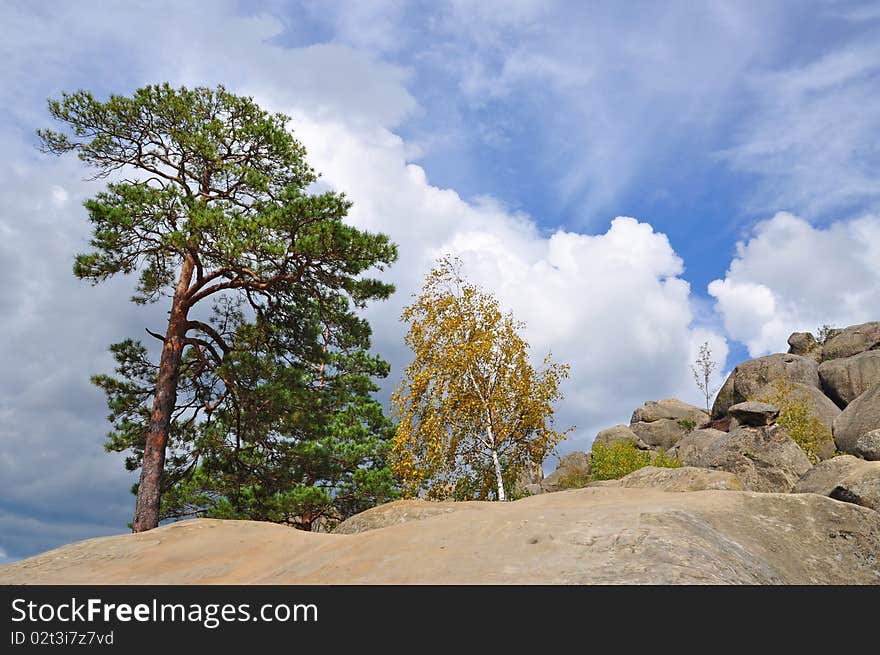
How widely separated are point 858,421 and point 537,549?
27623 millimetres

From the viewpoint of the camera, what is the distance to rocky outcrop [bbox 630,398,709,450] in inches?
2085

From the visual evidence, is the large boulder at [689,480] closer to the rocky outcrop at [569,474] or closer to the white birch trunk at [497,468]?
the white birch trunk at [497,468]

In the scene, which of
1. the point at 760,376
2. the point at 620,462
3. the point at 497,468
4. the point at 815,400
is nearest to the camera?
the point at 497,468

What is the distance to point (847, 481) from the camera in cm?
1417

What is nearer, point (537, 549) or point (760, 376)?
point (537, 549)

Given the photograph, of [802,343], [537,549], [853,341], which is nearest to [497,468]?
[537,549]

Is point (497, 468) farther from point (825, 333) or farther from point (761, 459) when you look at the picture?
point (825, 333)

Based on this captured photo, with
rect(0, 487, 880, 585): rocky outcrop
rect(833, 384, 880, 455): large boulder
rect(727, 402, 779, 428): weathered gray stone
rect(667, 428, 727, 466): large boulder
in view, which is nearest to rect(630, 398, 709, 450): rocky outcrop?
rect(667, 428, 727, 466): large boulder

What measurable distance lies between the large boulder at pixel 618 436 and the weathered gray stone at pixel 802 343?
50.0 feet

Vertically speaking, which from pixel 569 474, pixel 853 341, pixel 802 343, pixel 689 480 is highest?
Answer: pixel 802 343

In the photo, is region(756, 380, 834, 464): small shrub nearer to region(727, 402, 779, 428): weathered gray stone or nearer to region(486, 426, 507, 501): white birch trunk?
region(727, 402, 779, 428): weathered gray stone

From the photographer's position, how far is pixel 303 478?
2141 centimetres
